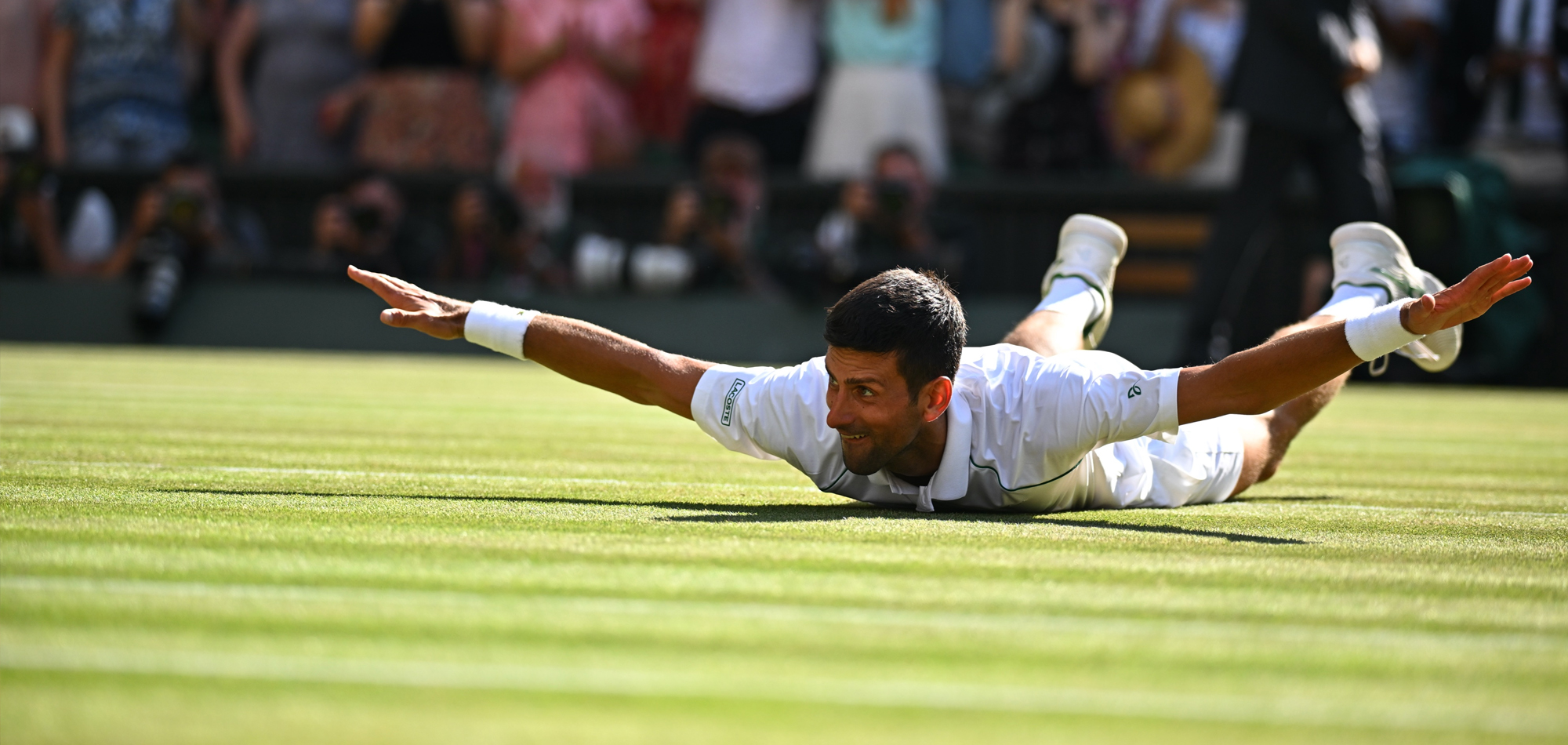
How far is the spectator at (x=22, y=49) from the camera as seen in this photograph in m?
13.9

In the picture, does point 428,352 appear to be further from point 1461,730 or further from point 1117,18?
point 1461,730

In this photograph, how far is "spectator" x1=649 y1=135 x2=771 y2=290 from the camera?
12.4m

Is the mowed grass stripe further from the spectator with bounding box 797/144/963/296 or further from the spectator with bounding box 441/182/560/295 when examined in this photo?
the spectator with bounding box 441/182/560/295

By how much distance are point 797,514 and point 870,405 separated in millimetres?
431

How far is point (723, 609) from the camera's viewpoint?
2.99m

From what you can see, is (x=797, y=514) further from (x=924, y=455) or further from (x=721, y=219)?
(x=721, y=219)

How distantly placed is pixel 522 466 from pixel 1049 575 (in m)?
2.60

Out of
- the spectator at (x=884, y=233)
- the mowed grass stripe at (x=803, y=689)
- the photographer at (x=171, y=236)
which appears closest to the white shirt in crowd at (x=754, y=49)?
the spectator at (x=884, y=233)

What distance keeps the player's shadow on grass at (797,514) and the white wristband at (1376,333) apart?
476mm

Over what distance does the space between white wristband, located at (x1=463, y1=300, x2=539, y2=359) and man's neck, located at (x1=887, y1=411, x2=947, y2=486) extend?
3.18 ft

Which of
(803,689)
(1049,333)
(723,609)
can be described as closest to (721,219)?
(1049,333)

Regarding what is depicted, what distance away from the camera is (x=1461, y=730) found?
226 centimetres

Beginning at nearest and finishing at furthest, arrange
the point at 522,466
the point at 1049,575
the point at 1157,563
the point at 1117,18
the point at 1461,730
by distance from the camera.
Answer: the point at 1461,730 < the point at 1049,575 < the point at 1157,563 < the point at 522,466 < the point at 1117,18

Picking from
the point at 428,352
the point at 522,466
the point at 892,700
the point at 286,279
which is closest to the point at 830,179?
the point at 428,352
